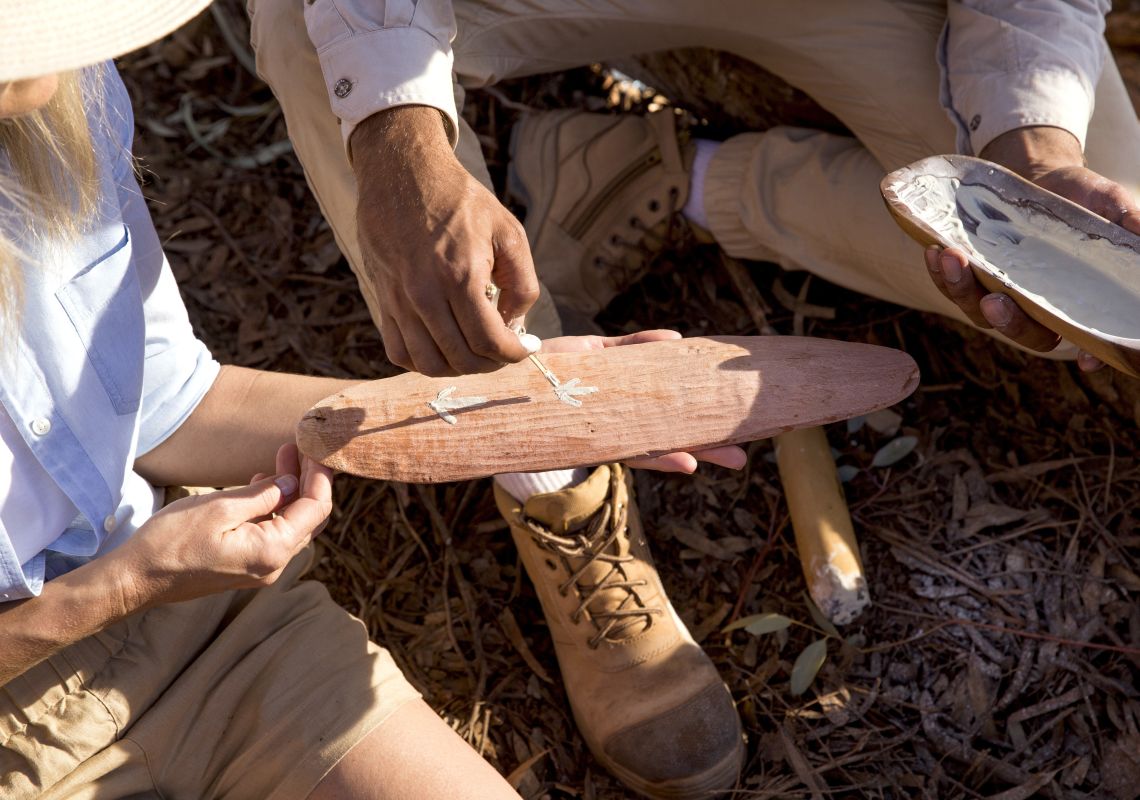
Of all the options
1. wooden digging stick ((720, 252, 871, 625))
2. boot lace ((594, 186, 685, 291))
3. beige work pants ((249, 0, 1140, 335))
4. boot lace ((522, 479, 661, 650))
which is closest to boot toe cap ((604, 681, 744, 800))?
boot lace ((522, 479, 661, 650))

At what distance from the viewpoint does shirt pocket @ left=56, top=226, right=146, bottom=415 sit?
5.01ft

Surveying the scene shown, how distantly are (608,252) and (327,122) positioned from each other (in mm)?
879

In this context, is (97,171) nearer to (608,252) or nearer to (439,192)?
(439,192)

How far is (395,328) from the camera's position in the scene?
160cm

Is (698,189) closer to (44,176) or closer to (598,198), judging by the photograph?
(598,198)

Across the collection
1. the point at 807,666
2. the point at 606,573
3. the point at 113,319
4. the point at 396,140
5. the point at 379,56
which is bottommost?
the point at 807,666

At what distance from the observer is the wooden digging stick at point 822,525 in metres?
2.12

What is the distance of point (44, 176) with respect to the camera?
1396 mm

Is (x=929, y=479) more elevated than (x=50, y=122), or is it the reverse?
(x=50, y=122)

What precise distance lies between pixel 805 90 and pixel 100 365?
1809 mm

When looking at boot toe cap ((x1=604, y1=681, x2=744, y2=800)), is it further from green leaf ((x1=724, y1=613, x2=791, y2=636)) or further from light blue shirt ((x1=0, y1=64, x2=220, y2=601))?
light blue shirt ((x1=0, y1=64, x2=220, y2=601))

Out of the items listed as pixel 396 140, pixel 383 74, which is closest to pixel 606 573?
pixel 396 140

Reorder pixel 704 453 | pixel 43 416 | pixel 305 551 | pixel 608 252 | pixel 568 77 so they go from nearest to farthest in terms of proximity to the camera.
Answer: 1. pixel 43 416
2. pixel 704 453
3. pixel 305 551
4. pixel 608 252
5. pixel 568 77

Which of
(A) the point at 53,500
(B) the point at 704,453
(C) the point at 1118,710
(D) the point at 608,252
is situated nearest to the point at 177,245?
(D) the point at 608,252
